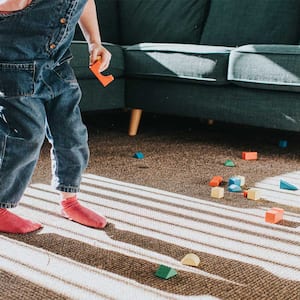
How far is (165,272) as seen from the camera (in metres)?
1.02

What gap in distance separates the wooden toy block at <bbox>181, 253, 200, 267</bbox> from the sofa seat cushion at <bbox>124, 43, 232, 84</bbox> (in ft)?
3.87

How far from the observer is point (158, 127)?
280 centimetres

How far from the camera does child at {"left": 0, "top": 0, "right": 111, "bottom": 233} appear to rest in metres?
1.14

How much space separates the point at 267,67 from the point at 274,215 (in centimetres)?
83

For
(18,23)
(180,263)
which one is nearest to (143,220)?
(180,263)

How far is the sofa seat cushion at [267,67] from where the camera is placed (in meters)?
1.96

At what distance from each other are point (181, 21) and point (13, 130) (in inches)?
71.2

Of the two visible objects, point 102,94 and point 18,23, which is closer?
point 18,23

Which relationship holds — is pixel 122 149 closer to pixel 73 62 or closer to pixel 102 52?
pixel 73 62

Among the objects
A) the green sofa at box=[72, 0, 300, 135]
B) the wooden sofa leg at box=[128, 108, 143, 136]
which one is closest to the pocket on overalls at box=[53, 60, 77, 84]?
the green sofa at box=[72, 0, 300, 135]

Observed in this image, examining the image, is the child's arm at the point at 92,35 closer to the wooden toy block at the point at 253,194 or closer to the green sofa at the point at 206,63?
the wooden toy block at the point at 253,194

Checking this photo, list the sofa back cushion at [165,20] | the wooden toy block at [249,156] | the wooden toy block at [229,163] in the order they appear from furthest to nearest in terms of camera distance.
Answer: the sofa back cushion at [165,20] → the wooden toy block at [249,156] → the wooden toy block at [229,163]

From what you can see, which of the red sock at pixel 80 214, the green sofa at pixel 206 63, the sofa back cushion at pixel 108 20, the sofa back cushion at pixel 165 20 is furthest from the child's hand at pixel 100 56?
the sofa back cushion at pixel 108 20

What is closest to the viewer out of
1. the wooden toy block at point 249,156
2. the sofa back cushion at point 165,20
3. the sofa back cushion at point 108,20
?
the wooden toy block at point 249,156
